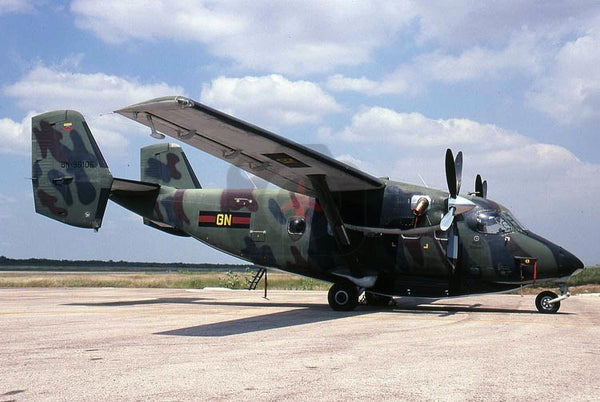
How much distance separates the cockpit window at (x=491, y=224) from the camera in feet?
56.8


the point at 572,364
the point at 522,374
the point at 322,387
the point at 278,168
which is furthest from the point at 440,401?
the point at 278,168

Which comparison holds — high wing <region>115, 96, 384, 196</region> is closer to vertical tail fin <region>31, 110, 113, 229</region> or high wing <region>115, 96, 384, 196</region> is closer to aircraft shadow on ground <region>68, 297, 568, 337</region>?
aircraft shadow on ground <region>68, 297, 568, 337</region>

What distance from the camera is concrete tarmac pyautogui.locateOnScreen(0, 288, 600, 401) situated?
641 centimetres

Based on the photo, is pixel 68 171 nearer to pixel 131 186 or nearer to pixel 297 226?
pixel 131 186

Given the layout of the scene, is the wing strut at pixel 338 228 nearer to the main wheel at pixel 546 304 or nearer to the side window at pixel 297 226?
the side window at pixel 297 226

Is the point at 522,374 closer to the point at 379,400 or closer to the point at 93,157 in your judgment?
the point at 379,400

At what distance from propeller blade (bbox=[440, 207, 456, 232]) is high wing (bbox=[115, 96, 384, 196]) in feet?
7.26

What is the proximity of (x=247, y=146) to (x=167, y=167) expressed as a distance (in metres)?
10.5

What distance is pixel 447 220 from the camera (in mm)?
16391

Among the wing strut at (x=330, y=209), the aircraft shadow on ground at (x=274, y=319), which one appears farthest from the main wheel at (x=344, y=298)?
the wing strut at (x=330, y=209)

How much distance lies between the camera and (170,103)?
11.6 m

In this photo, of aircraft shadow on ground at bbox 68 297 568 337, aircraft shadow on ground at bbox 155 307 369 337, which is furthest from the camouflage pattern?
aircraft shadow on ground at bbox 155 307 369 337

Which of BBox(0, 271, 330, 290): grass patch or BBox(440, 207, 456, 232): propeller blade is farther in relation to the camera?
BBox(0, 271, 330, 290): grass patch

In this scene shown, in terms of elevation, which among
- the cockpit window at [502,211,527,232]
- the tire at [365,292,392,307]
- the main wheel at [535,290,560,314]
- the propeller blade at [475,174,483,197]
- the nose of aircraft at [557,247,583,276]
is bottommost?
the tire at [365,292,392,307]
